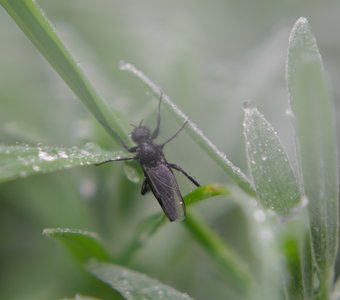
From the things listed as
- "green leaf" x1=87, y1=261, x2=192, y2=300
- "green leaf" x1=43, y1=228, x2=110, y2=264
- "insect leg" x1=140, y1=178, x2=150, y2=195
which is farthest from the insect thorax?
"green leaf" x1=87, y1=261, x2=192, y2=300

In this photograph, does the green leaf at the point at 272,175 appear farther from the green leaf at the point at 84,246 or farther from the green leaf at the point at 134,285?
the green leaf at the point at 84,246

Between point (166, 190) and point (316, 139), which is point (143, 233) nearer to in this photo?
point (166, 190)

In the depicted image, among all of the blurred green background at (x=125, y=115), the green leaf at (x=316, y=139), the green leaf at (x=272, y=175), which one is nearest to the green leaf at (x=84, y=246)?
the blurred green background at (x=125, y=115)

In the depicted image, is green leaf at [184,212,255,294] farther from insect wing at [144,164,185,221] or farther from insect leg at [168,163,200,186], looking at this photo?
insect leg at [168,163,200,186]

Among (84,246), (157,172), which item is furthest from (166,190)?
(84,246)

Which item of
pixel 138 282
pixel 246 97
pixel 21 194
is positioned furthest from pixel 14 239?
pixel 246 97
